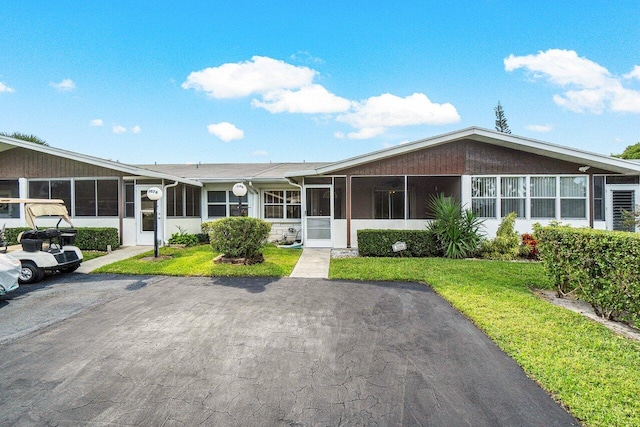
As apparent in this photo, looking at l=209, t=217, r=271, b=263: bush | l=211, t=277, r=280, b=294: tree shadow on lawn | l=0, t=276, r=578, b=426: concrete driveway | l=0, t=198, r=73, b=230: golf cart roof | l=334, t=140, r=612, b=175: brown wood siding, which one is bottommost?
l=0, t=276, r=578, b=426: concrete driveway

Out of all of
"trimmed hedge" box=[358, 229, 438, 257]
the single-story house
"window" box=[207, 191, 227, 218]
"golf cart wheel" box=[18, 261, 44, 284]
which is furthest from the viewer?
"window" box=[207, 191, 227, 218]

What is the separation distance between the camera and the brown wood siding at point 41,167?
446 inches

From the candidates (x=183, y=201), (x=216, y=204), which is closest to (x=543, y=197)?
(x=216, y=204)

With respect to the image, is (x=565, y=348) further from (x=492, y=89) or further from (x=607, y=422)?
(x=492, y=89)

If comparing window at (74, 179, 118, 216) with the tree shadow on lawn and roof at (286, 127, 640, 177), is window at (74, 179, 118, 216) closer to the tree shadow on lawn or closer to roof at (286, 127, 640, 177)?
the tree shadow on lawn

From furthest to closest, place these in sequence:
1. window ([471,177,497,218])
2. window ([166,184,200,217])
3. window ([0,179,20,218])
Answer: window ([166,184,200,217])
window ([0,179,20,218])
window ([471,177,497,218])

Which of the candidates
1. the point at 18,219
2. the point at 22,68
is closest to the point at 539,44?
the point at 18,219

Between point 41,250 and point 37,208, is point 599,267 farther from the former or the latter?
point 37,208

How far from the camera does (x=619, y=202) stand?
33.1 ft

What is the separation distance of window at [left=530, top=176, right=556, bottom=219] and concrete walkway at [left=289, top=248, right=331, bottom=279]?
7.35 metres

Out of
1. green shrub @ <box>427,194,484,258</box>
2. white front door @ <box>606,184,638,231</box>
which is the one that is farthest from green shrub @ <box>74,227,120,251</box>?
white front door @ <box>606,184,638,231</box>

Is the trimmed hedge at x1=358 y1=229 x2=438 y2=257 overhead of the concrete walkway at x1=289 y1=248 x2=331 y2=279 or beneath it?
overhead

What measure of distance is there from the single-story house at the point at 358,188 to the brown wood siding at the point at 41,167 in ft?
0.13

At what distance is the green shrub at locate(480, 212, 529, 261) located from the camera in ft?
30.3
